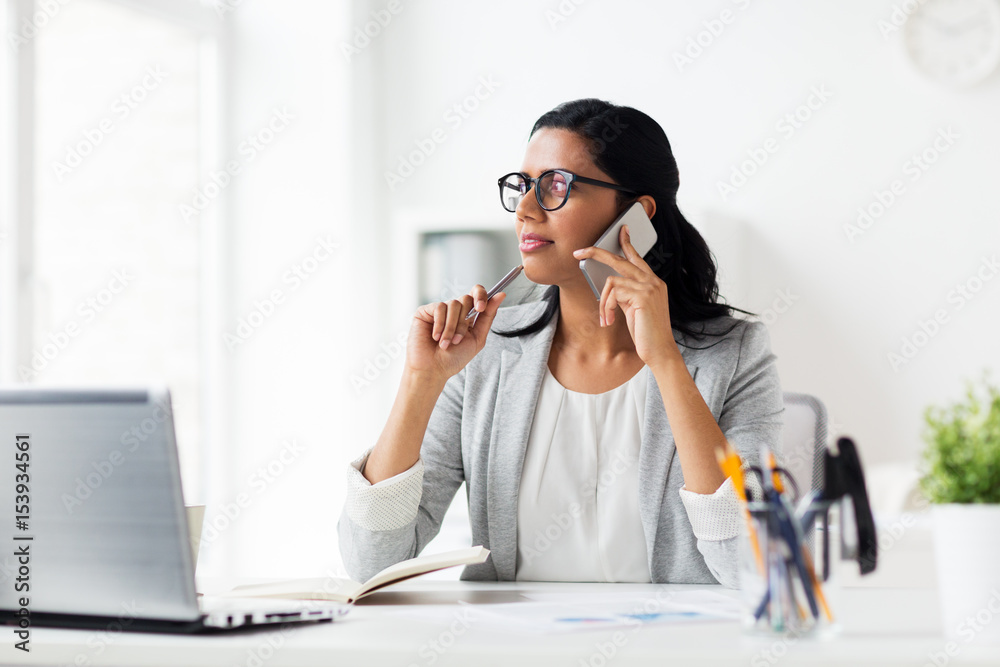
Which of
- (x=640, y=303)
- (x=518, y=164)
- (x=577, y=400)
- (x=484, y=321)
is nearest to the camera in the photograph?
(x=640, y=303)

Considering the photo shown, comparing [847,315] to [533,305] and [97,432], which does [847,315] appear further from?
[97,432]

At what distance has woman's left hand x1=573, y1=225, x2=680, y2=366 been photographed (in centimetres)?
147

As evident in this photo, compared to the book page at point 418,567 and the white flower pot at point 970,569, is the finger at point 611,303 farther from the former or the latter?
the white flower pot at point 970,569

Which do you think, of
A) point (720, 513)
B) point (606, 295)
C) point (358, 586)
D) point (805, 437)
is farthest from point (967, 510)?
point (805, 437)

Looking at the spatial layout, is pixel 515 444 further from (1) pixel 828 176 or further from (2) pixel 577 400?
(1) pixel 828 176

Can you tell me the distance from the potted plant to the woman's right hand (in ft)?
2.79

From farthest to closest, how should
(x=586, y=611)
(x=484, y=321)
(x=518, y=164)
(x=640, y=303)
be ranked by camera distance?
(x=518, y=164) → (x=484, y=321) → (x=640, y=303) → (x=586, y=611)

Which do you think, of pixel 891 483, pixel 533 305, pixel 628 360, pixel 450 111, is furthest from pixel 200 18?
pixel 891 483

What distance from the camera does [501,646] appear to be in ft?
2.69

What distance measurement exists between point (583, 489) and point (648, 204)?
1.82 feet

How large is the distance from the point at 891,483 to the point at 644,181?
182 centimetres

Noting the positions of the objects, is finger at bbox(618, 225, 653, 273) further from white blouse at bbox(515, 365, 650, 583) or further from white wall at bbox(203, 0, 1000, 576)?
white wall at bbox(203, 0, 1000, 576)

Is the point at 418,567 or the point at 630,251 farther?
the point at 630,251

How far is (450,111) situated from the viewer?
3787mm
